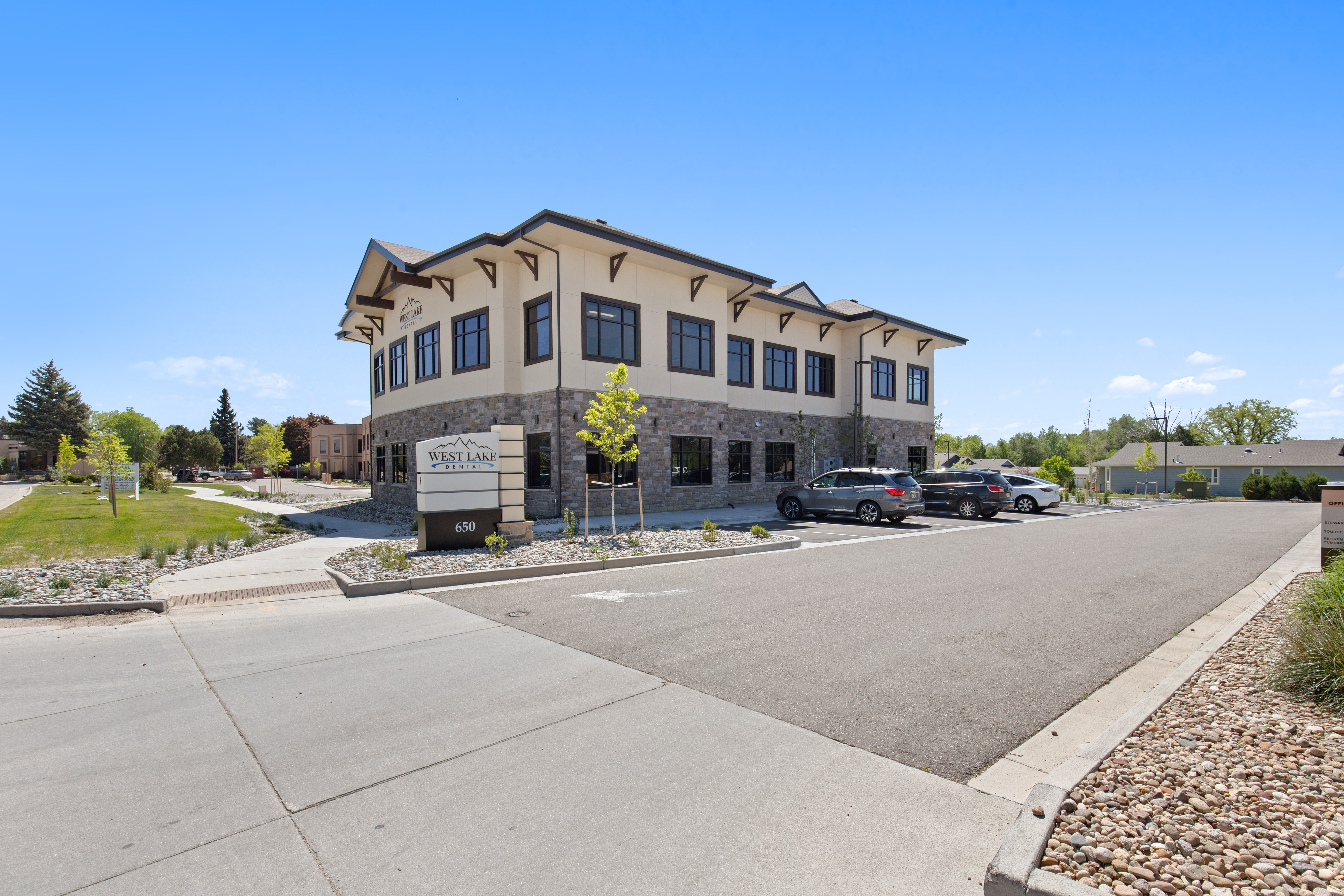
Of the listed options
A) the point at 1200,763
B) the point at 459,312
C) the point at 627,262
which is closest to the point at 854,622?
the point at 1200,763

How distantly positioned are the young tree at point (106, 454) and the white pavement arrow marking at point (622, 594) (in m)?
20.6

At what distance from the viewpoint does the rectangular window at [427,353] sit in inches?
912

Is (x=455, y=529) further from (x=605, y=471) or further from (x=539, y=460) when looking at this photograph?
(x=605, y=471)

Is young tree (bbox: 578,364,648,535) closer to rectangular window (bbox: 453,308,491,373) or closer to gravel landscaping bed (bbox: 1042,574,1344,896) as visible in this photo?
rectangular window (bbox: 453,308,491,373)

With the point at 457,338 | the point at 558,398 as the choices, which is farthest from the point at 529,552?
the point at 457,338

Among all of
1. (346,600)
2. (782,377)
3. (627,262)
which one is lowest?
(346,600)

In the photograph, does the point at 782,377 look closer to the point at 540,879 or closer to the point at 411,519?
the point at 411,519

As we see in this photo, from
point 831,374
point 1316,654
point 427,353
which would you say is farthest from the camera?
point 831,374

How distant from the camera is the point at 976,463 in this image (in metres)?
84.5

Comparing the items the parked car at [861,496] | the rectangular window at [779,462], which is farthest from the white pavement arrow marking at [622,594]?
the rectangular window at [779,462]

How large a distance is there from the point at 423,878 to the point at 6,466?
103 metres

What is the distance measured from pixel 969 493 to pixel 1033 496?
5405 mm

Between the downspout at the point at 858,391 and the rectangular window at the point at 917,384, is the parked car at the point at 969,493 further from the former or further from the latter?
the rectangular window at the point at 917,384

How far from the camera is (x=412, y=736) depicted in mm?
4383
